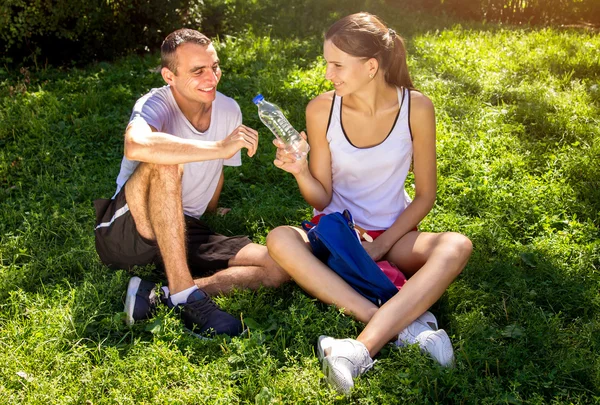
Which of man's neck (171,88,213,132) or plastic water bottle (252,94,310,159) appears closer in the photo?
plastic water bottle (252,94,310,159)

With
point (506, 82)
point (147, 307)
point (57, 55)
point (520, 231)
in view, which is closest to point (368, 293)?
point (147, 307)

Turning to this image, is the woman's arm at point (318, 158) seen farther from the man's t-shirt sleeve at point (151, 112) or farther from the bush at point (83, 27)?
the bush at point (83, 27)

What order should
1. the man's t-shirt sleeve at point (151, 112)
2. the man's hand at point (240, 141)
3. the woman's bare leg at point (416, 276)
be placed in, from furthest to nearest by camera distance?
the man's t-shirt sleeve at point (151, 112)
the man's hand at point (240, 141)
the woman's bare leg at point (416, 276)

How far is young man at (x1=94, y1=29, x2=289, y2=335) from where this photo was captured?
353 cm

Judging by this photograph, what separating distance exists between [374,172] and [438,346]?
3.73 feet

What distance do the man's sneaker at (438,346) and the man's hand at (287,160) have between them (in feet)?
3.71

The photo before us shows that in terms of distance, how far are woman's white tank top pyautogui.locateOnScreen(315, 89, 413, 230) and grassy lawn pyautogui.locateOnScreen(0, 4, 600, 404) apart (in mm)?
586

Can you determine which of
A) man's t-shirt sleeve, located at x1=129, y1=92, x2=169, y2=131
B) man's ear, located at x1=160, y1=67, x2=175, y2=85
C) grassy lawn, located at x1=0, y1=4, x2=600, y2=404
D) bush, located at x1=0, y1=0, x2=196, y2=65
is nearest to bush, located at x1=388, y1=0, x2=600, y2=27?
grassy lawn, located at x1=0, y1=4, x2=600, y2=404

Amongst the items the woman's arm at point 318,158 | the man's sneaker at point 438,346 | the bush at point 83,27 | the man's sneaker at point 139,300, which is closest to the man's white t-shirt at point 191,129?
the woman's arm at point 318,158

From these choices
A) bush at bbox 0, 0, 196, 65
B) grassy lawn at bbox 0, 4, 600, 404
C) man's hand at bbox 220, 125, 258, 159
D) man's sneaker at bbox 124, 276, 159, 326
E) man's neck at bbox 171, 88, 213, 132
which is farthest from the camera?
bush at bbox 0, 0, 196, 65

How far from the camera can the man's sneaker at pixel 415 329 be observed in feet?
10.9

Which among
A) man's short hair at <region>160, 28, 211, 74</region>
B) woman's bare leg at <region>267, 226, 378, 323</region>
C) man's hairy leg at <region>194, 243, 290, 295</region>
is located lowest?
man's hairy leg at <region>194, 243, 290, 295</region>

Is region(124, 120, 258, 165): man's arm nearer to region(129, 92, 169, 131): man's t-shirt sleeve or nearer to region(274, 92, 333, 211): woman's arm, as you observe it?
region(129, 92, 169, 131): man's t-shirt sleeve

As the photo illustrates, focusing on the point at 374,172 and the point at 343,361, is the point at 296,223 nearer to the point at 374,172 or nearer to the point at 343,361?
the point at 374,172
